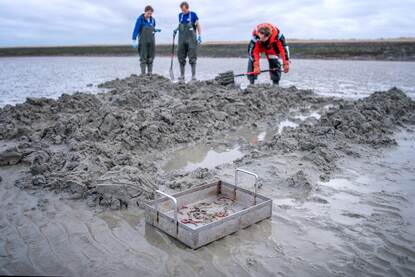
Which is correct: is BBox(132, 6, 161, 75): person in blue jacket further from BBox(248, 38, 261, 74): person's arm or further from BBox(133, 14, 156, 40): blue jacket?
BBox(248, 38, 261, 74): person's arm

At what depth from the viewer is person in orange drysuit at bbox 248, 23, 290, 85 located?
10.1m

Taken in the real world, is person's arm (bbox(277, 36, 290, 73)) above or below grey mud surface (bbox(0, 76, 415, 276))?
above

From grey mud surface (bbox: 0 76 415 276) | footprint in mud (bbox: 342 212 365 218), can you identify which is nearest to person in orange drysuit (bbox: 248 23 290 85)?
grey mud surface (bbox: 0 76 415 276)

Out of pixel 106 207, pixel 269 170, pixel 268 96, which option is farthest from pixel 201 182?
pixel 268 96

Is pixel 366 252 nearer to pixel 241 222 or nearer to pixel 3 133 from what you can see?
pixel 241 222

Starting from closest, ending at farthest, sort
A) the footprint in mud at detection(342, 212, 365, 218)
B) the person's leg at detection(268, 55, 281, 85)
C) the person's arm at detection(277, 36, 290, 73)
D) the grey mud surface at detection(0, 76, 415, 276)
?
the grey mud surface at detection(0, 76, 415, 276)
the footprint in mud at detection(342, 212, 365, 218)
the person's arm at detection(277, 36, 290, 73)
the person's leg at detection(268, 55, 281, 85)

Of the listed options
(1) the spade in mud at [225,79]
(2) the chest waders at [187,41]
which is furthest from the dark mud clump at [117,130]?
Answer: (2) the chest waders at [187,41]

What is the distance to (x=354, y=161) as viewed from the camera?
249 inches

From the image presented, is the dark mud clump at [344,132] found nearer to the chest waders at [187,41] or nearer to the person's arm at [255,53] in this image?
the person's arm at [255,53]

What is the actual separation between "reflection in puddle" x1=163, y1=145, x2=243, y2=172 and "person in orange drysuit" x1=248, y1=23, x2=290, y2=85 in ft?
13.3

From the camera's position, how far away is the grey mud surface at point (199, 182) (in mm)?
3537

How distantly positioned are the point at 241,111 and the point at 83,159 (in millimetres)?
4616

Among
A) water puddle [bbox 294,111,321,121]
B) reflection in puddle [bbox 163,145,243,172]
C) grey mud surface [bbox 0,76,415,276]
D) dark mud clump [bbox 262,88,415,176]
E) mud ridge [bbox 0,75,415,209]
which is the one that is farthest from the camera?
water puddle [bbox 294,111,321,121]

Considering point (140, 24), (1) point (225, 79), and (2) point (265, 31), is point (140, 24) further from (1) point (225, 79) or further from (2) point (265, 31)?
(2) point (265, 31)
